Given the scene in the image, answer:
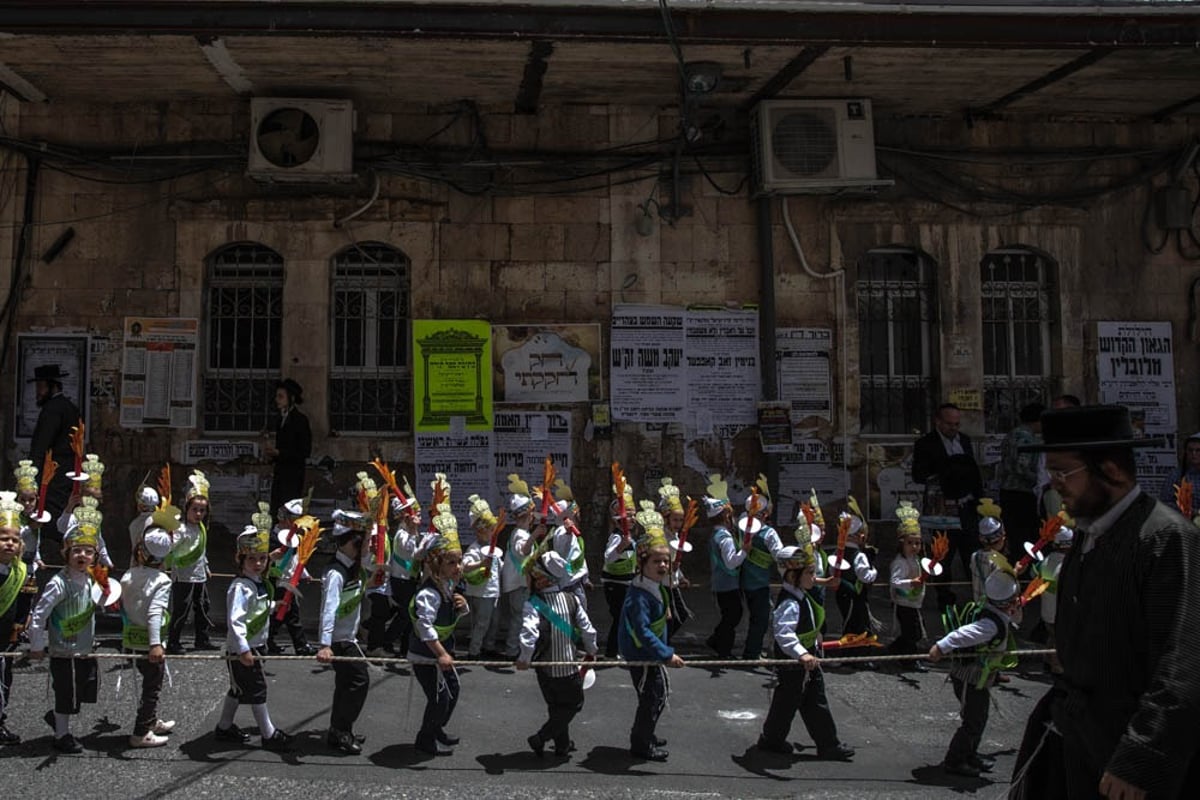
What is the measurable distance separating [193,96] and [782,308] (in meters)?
6.42

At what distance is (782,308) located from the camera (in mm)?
10453

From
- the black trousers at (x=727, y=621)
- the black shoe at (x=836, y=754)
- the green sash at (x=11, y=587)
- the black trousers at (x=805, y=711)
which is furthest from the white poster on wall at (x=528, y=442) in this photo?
the green sash at (x=11, y=587)

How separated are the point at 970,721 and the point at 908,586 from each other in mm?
1940

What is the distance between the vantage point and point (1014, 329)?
10.9 m

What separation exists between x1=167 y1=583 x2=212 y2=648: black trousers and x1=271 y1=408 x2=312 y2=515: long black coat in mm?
1644

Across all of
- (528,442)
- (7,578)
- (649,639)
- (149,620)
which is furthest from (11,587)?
(528,442)

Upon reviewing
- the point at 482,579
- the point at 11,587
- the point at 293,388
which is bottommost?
the point at 482,579

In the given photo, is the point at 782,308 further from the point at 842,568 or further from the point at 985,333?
the point at 842,568

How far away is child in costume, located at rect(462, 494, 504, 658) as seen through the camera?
283 inches

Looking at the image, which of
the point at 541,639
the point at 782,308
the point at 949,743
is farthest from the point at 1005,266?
the point at 541,639

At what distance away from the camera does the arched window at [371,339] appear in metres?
10.4

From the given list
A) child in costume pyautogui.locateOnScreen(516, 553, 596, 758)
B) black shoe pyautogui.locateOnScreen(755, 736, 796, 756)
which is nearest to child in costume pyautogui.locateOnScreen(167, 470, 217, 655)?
child in costume pyautogui.locateOnScreen(516, 553, 596, 758)

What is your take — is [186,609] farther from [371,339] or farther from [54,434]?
[371,339]

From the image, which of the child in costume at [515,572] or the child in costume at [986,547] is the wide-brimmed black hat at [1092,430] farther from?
the child in costume at [515,572]
